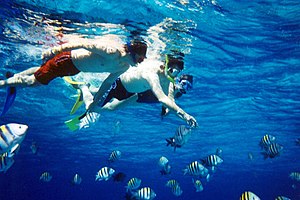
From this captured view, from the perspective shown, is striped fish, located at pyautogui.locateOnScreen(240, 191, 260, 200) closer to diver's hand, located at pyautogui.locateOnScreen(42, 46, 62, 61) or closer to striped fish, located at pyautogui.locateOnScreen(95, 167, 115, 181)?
diver's hand, located at pyautogui.locateOnScreen(42, 46, 62, 61)

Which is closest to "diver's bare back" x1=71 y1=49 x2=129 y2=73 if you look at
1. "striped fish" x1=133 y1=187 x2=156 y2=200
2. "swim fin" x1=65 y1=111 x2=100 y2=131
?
"swim fin" x1=65 y1=111 x2=100 y2=131

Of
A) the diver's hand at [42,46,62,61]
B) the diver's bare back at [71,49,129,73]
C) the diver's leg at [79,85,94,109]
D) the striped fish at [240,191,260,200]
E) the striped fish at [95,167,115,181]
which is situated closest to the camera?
the striped fish at [240,191,260,200]

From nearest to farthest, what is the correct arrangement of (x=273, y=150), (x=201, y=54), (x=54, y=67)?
1. (x=54, y=67)
2. (x=273, y=150)
3. (x=201, y=54)

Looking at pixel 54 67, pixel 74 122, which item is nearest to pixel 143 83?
pixel 54 67

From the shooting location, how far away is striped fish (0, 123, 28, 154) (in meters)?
5.36

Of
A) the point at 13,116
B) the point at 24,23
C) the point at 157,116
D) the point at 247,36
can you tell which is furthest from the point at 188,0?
the point at 13,116

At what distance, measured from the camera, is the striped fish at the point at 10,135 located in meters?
5.36

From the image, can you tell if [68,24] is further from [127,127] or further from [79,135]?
[79,135]

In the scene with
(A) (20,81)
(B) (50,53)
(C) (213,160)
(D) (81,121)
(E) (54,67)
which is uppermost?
(B) (50,53)

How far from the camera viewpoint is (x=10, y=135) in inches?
212

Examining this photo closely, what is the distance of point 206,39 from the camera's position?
1295 centimetres

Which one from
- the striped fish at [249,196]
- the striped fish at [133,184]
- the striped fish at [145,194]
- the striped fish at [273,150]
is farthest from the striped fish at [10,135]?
the striped fish at [273,150]

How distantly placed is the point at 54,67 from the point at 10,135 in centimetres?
317

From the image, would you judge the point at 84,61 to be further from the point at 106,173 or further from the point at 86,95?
the point at 106,173
